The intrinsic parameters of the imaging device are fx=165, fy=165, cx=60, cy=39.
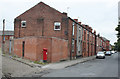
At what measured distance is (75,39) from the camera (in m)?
29.3

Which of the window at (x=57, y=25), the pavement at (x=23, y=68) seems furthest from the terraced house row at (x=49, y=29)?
the pavement at (x=23, y=68)

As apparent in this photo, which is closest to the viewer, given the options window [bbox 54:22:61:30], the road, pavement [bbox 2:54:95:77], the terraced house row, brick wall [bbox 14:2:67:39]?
the road

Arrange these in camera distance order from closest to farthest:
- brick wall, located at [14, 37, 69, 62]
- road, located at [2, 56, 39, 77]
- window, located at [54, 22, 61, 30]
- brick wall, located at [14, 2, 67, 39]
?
road, located at [2, 56, 39, 77]
brick wall, located at [14, 37, 69, 62]
brick wall, located at [14, 2, 67, 39]
window, located at [54, 22, 61, 30]

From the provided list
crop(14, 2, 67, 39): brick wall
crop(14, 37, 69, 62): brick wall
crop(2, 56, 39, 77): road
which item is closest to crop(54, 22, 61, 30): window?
crop(14, 2, 67, 39): brick wall

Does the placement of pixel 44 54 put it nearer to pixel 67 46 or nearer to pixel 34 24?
pixel 67 46

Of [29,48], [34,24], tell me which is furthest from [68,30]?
[29,48]

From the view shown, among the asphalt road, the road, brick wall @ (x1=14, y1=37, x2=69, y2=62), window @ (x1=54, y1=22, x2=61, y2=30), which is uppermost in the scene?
window @ (x1=54, y1=22, x2=61, y2=30)

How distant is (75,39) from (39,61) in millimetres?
12257

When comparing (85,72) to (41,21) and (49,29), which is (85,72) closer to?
(49,29)

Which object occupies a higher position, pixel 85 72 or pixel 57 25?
pixel 57 25

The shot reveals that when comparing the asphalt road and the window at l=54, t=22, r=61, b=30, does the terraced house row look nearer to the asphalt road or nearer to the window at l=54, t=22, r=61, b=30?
the window at l=54, t=22, r=61, b=30

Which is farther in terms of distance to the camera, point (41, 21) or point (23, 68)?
point (41, 21)

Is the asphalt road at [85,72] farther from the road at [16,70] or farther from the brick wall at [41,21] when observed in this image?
the brick wall at [41,21]

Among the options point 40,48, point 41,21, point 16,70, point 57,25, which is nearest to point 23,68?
point 16,70
